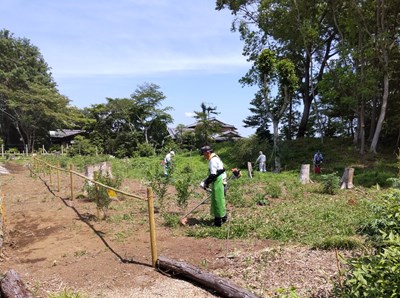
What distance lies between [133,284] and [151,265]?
1.92ft

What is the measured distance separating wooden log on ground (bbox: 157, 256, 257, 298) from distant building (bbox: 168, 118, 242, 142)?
26851 millimetres

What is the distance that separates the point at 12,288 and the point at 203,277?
7.54 ft

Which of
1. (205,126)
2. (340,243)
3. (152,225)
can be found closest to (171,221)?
(152,225)

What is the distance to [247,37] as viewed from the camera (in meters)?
26.2

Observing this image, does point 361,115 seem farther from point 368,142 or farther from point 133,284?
point 133,284

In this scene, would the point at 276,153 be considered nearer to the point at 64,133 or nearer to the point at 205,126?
the point at 205,126

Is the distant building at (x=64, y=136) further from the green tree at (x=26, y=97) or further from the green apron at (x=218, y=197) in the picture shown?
the green apron at (x=218, y=197)

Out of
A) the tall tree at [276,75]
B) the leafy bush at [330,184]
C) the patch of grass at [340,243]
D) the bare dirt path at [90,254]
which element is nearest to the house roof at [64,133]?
the tall tree at [276,75]

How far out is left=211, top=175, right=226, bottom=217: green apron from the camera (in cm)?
688

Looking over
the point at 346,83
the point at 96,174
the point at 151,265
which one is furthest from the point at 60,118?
the point at 151,265

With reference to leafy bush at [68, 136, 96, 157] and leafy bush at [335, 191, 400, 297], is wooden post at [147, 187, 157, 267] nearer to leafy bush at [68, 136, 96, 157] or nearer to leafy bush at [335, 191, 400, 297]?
leafy bush at [335, 191, 400, 297]

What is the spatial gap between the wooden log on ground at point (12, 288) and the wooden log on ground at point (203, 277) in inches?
68.0

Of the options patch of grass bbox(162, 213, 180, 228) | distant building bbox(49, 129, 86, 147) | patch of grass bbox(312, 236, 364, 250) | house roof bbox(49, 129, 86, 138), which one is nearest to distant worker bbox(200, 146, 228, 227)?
patch of grass bbox(162, 213, 180, 228)

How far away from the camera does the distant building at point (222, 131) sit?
34500mm
